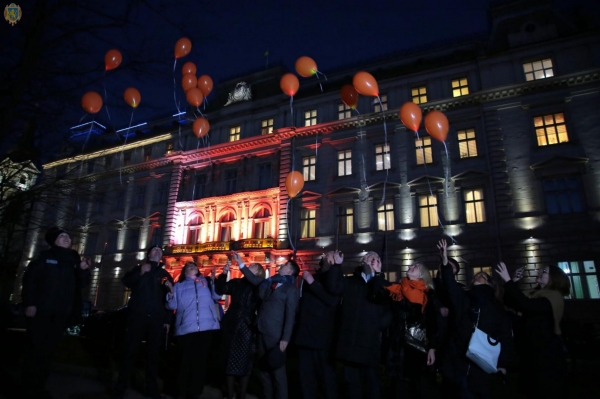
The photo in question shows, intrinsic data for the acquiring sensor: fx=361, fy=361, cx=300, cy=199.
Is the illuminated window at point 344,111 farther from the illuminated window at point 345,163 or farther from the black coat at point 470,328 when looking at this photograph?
the black coat at point 470,328

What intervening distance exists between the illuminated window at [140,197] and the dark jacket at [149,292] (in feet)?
96.9

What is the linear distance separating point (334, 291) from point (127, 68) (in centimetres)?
748

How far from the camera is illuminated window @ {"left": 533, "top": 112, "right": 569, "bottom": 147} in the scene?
66.4 ft

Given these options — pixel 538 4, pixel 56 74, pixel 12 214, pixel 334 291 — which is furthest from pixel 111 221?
pixel 538 4

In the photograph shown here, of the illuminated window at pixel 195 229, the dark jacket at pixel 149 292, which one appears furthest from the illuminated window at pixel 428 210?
the dark jacket at pixel 149 292

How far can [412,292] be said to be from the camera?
17.1 ft

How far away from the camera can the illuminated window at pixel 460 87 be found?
2333 cm

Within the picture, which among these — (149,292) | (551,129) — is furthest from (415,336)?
(551,129)

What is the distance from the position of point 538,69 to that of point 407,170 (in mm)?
9612

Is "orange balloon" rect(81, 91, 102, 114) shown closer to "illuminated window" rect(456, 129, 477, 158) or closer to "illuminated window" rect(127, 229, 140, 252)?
"illuminated window" rect(456, 129, 477, 158)

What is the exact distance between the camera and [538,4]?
2286cm

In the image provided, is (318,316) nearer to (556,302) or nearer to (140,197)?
(556,302)

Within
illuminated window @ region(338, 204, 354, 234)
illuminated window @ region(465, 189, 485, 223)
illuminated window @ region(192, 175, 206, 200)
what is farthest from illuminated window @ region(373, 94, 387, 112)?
illuminated window @ region(192, 175, 206, 200)

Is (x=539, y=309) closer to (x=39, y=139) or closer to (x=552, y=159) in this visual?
(x=39, y=139)
